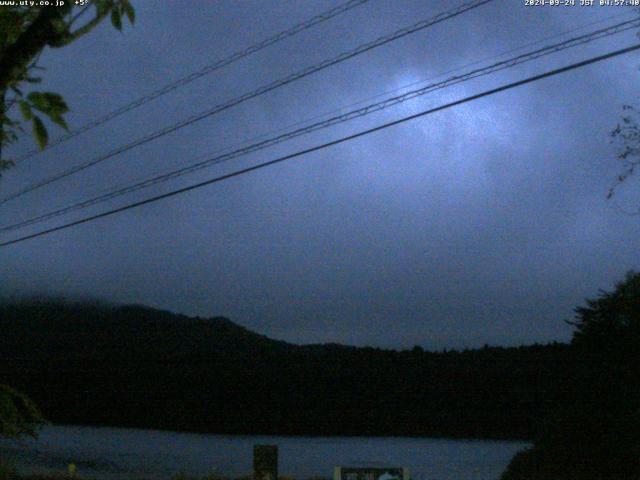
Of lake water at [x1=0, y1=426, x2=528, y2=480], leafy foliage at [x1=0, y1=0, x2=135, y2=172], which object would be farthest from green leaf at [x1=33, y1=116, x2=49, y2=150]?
lake water at [x1=0, y1=426, x2=528, y2=480]

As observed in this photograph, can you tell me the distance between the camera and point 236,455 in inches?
1221

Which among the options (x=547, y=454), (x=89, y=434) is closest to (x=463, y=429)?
(x=547, y=454)

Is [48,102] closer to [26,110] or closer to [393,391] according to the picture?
[26,110]

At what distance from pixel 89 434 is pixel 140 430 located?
12.5ft

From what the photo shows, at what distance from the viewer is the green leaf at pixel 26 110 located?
3.89 m

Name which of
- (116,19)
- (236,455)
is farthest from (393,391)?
(116,19)

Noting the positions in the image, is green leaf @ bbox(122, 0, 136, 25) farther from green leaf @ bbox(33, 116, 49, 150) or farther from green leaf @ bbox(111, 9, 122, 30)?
green leaf @ bbox(33, 116, 49, 150)

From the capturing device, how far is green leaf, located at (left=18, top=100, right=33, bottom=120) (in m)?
3.89

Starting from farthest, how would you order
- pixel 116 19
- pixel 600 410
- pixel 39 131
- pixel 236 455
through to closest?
pixel 236 455, pixel 600 410, pixel 116 19, pixel 39 131

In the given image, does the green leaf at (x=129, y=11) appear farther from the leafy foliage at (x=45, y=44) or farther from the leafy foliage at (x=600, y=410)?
the leafy foliage at (x=600, y=410)

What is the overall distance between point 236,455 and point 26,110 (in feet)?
93.6

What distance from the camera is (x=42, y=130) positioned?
389cm

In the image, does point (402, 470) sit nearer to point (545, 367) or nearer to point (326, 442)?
point (545, 367)

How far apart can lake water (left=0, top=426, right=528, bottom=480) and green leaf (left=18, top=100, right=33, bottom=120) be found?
1462 centimetres
